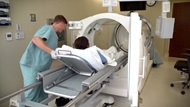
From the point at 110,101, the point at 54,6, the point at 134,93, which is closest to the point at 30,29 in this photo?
the point at 54,6

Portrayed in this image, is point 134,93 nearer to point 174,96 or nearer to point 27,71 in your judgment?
point 27,71

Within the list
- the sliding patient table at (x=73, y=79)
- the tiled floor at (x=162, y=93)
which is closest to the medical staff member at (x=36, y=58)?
the sliding patient table at (x=73, y=79)

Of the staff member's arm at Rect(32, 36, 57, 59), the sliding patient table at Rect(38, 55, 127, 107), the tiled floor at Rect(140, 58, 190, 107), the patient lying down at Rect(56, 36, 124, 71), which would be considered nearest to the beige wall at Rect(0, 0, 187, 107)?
the staff member's arm at Rect(32, 36, 57, 59)

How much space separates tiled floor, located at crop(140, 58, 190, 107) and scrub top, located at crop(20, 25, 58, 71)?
1.71 meters

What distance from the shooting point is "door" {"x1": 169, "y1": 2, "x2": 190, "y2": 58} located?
5.95 meters

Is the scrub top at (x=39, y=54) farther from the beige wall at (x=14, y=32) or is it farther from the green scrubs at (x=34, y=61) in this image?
the beige wall at (x=14, y=32)

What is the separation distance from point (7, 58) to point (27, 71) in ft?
2.58

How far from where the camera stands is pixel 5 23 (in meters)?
2.46

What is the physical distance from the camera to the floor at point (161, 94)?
2.73 meters

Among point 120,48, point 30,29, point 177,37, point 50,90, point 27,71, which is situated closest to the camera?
point 50,90

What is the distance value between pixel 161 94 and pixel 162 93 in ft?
0.22

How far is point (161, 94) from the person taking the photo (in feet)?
10.3

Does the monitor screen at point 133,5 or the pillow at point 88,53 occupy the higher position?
the monitor screen at point 133,5

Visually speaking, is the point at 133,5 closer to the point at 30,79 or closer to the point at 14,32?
the point at 14,32
